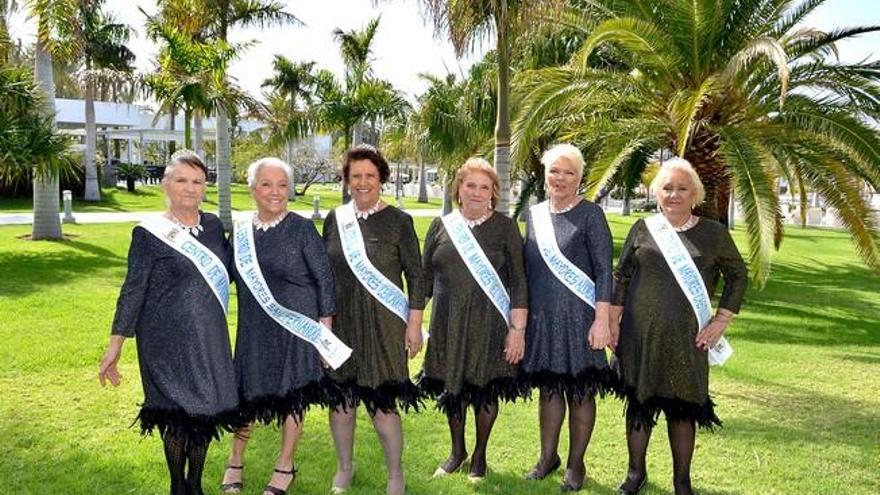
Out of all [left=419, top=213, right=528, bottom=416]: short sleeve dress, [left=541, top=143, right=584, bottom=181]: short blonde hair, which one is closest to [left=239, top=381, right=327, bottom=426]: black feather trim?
[left=419, top=213, right=528, bottom=416]: short sleeve dress

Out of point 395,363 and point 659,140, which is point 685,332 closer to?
point 395,363

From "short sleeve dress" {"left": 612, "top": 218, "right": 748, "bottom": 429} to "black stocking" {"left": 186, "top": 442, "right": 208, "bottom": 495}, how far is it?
2012 mm

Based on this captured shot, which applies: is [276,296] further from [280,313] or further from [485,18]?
[485,18]

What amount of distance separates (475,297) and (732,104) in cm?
→ 656

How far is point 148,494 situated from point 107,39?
26.0m

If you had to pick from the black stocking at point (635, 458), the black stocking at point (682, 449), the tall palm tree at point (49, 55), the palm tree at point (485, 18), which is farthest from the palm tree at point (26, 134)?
the black stocking at point (682, 449)

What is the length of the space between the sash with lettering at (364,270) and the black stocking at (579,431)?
1013mm

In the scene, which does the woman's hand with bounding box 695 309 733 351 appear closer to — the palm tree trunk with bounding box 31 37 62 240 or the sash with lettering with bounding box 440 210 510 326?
the sash with lettering with bounding box 440 210 510 326

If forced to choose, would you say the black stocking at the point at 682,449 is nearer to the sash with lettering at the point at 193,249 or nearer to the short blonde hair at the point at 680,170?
the short blonde hair at the point at 680,170

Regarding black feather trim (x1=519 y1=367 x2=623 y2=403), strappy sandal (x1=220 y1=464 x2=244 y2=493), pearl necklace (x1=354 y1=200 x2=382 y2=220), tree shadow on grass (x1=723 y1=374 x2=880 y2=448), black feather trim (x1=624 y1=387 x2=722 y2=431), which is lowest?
tree shadow on grass (x1=723 y1=374 x2=880 y2=448)

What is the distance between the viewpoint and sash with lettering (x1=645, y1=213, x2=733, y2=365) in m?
3.55

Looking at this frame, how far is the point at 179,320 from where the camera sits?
3277 mm

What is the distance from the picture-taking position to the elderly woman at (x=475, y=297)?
3785mm

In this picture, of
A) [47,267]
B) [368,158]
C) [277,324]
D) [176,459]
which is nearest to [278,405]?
[277,324]
